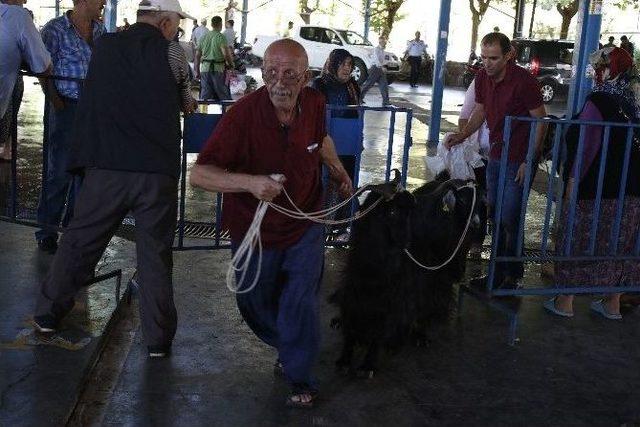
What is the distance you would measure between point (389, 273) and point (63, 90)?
9.26 ft

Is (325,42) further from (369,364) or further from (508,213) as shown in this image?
(369,364)

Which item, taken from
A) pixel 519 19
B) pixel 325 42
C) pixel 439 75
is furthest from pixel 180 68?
pixel 519 19

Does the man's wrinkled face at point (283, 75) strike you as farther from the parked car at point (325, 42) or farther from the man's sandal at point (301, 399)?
the parked car at point (325, 42)

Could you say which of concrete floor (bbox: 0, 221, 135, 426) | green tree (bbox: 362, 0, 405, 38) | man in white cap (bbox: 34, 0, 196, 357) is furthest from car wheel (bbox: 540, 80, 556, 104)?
man in white cap (bbox: 34, 0, 196, 357)

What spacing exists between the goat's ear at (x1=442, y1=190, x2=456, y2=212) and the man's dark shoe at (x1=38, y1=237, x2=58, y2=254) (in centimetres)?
303

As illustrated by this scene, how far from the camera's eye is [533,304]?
5.98 meters

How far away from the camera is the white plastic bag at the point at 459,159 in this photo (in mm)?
6445

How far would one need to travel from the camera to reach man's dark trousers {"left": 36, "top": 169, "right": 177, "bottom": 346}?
169 inches

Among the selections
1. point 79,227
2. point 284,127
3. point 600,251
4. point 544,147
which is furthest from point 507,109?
point 79,227

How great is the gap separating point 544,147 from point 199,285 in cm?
268

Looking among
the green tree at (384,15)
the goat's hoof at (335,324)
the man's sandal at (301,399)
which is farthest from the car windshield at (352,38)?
the man's sandal at (301,399)

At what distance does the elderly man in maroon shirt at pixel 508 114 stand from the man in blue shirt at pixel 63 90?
9.11ft

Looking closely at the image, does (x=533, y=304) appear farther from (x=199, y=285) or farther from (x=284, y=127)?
(x=284, y=127)

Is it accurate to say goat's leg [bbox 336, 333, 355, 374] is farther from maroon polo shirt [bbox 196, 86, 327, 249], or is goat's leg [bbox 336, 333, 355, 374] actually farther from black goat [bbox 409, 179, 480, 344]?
maroon polo shirt [bbox 196, 86, 327, 249]
